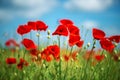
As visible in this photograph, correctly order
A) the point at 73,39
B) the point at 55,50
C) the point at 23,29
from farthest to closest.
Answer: the point at 23,29, the point at 55,50, the point at 73,39

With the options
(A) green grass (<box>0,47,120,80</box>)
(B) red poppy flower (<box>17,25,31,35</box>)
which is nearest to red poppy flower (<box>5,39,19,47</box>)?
(A) green grass (<box>0,47,120,80</box>)

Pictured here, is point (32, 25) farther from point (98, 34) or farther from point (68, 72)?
point (68, 72)

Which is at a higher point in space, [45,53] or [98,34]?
[98,34]

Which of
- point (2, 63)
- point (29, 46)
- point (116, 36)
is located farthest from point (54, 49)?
point (2, 63)

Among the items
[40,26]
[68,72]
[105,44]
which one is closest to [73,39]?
[105,44]

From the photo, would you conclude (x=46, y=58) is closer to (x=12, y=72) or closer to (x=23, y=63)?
(x=23, y=63)

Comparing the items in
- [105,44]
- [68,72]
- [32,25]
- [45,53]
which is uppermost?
[32,25]

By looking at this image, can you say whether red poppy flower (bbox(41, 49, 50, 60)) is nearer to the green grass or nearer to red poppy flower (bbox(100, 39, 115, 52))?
the green grass

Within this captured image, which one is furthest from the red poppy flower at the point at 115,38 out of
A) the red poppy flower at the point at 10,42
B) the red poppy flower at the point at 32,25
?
the red poppy flower at the point at 10,42

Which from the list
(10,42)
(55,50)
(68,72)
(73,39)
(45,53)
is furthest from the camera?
(10,42)

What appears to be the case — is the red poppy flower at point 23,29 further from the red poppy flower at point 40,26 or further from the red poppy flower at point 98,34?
the red poppy flower at point 98,34

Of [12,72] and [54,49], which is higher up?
[54,49]
